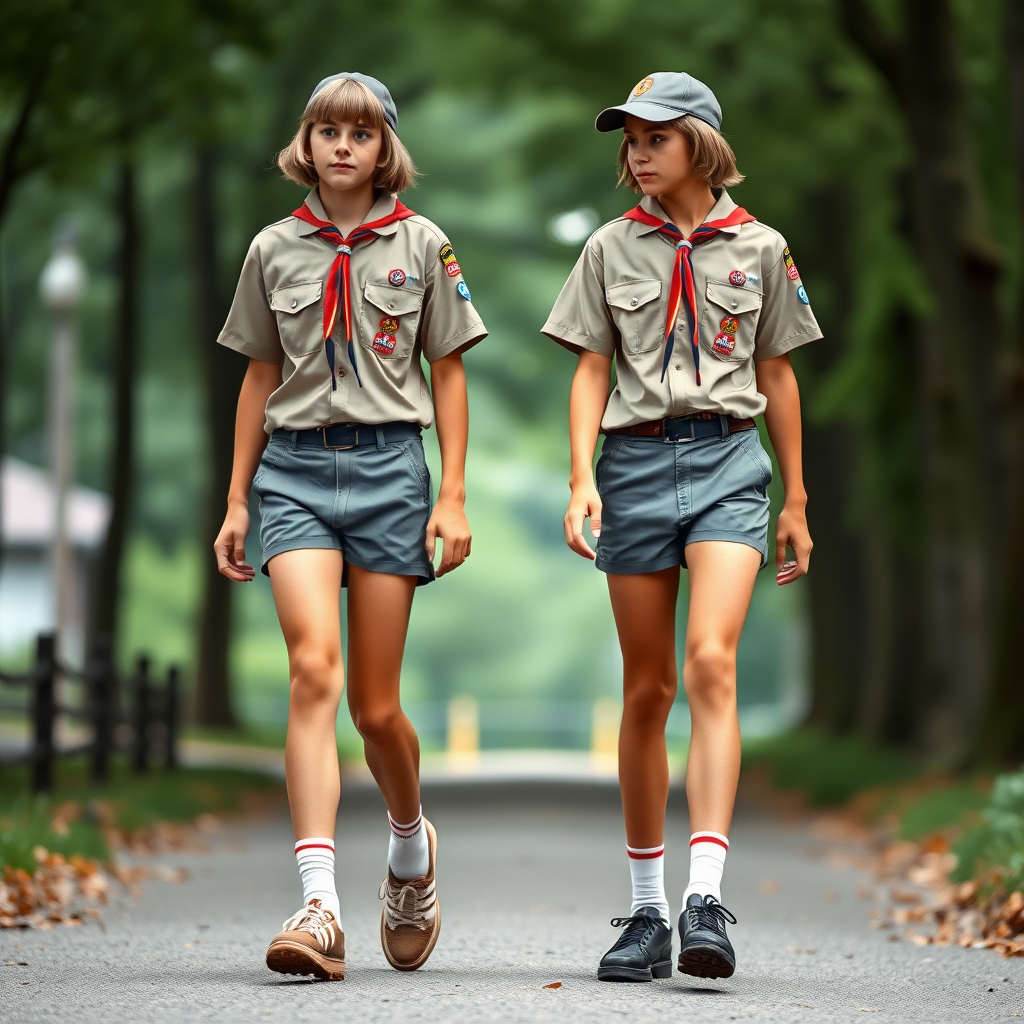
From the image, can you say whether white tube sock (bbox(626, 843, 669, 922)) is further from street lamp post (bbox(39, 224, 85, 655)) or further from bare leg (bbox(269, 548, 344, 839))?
street lamp post (bbox(39, 224, 85, 655))

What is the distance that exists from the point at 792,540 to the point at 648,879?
41.0 inches

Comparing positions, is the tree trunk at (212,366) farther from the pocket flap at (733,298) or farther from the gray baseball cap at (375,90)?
the pocket flap at (733,298)

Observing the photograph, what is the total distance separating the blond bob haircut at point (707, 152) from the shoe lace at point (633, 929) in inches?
80.7

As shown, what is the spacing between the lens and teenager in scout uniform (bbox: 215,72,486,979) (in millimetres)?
5348

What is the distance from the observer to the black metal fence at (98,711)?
10891mm

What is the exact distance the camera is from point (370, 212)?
5.66 metres

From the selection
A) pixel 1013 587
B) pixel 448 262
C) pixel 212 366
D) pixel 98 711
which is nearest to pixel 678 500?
pixel 448 262

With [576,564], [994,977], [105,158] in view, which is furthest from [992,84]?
[576,564]

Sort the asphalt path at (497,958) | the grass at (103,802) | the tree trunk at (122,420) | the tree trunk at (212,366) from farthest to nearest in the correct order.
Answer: the tree trunk at (212,366) → the tree trunk at (122,420) → the grass at (103,802) → the asphalt path at (497,958)

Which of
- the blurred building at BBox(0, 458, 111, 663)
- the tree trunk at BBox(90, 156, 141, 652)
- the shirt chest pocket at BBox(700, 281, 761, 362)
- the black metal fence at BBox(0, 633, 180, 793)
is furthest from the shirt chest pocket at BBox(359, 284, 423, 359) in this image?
the blurred building at BBox(0, 458, 111, 663)

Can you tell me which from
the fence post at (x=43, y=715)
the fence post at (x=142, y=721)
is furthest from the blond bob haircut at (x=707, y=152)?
the fence post at (x=142, y=721)

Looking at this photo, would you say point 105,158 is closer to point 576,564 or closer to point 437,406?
point 437,406

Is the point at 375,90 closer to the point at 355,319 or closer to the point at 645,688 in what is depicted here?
the point at 355,319

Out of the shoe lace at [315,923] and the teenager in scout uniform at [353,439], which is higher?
the teenager in scout uniform at [353,439]
